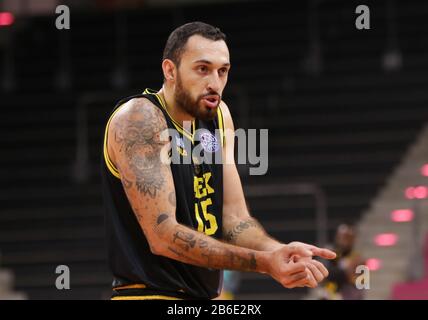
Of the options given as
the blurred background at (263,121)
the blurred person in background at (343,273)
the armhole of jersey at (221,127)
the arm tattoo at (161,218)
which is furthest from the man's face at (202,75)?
the blurred background at (263,121)

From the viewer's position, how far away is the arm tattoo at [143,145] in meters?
4.28

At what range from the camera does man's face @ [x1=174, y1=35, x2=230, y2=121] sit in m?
4.37

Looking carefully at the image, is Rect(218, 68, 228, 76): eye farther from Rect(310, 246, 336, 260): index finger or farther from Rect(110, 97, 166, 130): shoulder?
Rect(310, 246, 336, 260): index finger

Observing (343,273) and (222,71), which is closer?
(222,71)

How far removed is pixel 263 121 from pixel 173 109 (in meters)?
9.85

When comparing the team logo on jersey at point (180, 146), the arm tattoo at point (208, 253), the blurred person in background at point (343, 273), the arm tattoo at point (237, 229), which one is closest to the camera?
the arm tattoo at point (208, 253)

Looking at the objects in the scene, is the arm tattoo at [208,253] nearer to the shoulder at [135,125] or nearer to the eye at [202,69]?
the shoulder at [135,125]

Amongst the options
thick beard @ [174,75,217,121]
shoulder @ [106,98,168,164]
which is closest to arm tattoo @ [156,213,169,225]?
shoulder @ [106,98,168,164]

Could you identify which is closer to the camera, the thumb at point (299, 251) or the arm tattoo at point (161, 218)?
the thumb at point (299, 251)

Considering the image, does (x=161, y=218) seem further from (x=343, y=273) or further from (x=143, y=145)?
(x=343, y=273)

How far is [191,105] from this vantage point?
4426 millimetres

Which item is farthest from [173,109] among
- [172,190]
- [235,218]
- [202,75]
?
[235,218]
